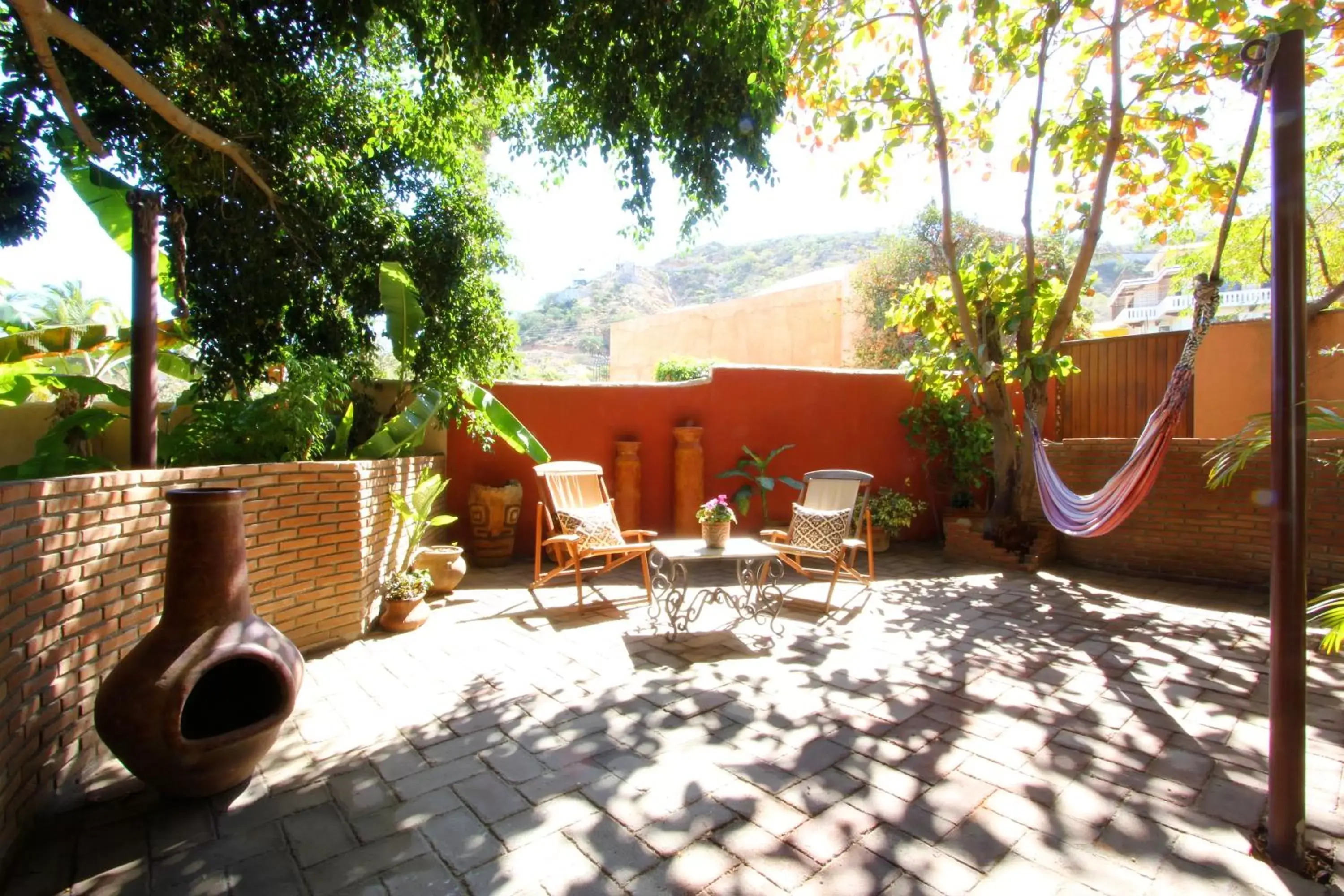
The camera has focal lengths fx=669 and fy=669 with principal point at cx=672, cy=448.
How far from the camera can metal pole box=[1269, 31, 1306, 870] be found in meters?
2.08

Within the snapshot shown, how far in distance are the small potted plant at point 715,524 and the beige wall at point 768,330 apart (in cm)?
986

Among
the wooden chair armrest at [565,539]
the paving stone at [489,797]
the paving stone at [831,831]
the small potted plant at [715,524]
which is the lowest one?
the paving stone at [831,831]

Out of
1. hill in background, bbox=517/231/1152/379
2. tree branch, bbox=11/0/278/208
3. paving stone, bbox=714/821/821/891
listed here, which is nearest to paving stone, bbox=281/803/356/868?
paving stone, bbox=714/821/821/891

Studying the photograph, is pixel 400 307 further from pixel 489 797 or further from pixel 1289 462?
pixel 1289 462

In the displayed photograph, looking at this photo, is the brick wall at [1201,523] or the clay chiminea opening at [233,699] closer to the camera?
the clay chiminea opening at [233,699]

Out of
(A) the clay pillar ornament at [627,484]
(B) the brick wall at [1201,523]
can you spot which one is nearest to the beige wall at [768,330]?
(A) the clay pillar ornament at [627,484]

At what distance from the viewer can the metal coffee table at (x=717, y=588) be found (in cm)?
455

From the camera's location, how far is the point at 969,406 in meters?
7.34

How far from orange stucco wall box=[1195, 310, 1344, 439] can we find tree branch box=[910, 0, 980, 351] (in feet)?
12.9

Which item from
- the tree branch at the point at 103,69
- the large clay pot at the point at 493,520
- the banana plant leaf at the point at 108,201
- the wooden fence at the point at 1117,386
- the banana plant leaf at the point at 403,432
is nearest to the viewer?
the tree branch at the point at 103,69

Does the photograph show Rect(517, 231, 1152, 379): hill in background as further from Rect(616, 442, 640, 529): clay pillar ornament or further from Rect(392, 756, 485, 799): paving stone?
Rect(392, 756, 485, 799): paving stone

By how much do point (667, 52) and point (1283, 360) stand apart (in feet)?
11.4

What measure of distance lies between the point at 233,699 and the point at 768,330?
1532 centimetres

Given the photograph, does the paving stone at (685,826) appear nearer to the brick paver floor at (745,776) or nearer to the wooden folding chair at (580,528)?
the brick paver floor at (745,776)
